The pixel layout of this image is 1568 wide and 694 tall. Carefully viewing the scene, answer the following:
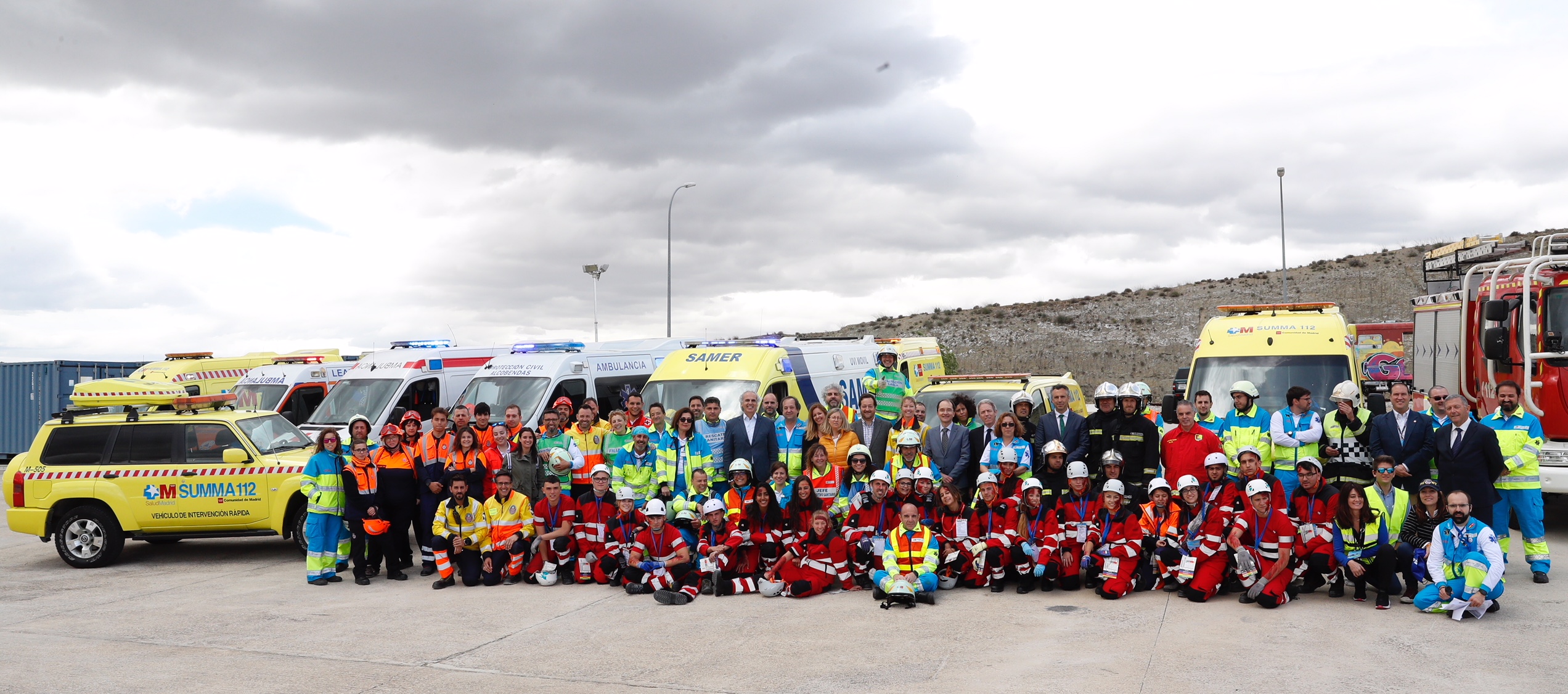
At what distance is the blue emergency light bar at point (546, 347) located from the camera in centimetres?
1728

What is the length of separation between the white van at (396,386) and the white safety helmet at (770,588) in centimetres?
794

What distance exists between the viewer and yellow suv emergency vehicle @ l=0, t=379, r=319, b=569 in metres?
11.7

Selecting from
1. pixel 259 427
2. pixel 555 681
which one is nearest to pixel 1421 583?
pixel 555 681

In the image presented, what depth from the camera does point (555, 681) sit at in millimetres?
6848

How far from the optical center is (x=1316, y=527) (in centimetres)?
883

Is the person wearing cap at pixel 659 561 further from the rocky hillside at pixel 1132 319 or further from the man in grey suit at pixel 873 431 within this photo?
the rocky hillside at pixel 1132 319

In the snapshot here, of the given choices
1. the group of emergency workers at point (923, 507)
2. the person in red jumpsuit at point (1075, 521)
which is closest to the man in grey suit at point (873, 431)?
the group of emergency workers at point (923, 507)

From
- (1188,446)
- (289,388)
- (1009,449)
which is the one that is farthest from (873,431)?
(289,388)

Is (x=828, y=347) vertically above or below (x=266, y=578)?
above

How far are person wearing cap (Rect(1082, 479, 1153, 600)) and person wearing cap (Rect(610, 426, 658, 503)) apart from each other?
166 inches

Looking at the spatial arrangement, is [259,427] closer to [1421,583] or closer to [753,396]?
[753,396]

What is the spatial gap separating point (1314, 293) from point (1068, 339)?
14.6 meters

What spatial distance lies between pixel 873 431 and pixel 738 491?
173 cm

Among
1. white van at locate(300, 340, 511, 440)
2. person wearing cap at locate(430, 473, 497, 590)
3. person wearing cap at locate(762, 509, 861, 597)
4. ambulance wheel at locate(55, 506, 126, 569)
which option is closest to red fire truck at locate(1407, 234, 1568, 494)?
person wearing cap at locate(762, 509, 861, 597)
